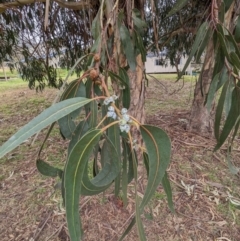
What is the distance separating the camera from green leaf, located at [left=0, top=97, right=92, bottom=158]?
298mm

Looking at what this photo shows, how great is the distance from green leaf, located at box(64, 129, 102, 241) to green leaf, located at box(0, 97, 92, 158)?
0.05 m

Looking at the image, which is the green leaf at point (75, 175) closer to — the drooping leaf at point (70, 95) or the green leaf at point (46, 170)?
the drooping leaf at point (70, 95)

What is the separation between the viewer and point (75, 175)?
13.9 inches

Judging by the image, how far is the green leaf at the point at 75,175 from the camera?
35 centimetres

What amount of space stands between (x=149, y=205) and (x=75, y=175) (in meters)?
0.78

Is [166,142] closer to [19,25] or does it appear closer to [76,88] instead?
[76,88]

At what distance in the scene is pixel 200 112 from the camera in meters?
1.80

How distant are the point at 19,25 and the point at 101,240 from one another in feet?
5.78

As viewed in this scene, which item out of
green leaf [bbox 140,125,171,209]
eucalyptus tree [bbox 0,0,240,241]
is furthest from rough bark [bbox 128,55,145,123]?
green leaf [bbox 140,125,171,209]

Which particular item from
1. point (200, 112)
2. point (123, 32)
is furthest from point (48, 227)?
point (200, 112)

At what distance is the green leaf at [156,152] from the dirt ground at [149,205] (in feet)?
1.52

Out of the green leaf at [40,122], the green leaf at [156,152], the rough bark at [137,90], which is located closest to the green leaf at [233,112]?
the green leaf at [156,152]

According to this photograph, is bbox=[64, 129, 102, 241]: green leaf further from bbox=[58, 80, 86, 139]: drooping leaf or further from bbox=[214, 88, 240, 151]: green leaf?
bbox=[214, 88, 240, 151]: green leaf

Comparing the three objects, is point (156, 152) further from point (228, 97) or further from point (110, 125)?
point (228, 97)
